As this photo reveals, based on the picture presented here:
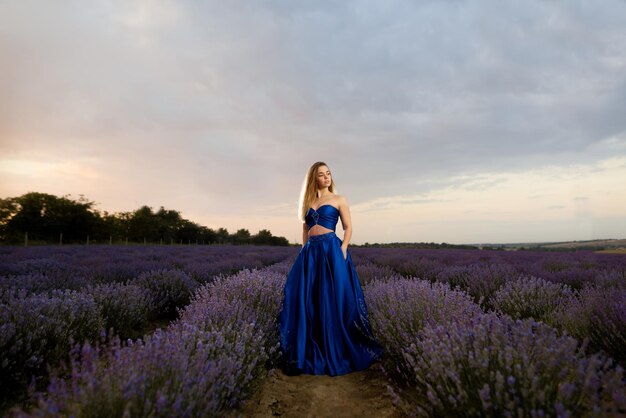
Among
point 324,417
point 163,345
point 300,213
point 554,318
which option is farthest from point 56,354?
point 554,318

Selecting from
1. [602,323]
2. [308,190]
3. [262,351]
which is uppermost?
[308,190]

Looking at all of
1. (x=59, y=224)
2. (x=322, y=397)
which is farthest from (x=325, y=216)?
(x=59, y=224)

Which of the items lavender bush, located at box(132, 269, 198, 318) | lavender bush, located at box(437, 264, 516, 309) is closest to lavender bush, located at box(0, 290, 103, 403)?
lavender bush, located at box(132, 269, 198, 318)

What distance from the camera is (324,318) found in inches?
121

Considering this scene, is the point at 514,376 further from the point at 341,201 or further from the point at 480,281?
the point at 480,281

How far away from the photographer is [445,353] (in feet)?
5.69

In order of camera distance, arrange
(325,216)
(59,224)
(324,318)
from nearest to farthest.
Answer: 1. (324,318)
2. (325,216)
3. (59,224)

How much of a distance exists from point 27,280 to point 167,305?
1.80m

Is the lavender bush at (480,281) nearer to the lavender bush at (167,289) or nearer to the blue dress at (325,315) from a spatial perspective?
the blue dress at (325,315)

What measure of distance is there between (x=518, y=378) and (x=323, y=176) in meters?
2.45

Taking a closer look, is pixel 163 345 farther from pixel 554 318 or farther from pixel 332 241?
pixel 554 318

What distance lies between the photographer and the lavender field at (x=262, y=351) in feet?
4.57

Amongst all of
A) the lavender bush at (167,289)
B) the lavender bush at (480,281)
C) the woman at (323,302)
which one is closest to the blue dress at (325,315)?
the woman at (323,302)

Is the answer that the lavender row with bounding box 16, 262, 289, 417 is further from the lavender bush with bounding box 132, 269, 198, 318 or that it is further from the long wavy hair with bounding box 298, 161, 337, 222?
the lavender bush with bounding box 132, 269, 198, 318
